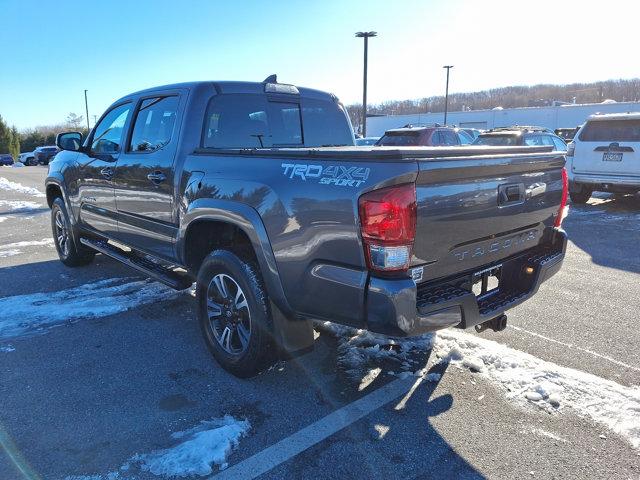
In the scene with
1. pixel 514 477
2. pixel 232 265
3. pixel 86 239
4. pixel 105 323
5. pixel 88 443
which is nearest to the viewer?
pixel 514 477

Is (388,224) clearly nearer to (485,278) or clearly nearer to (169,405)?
(485,278)

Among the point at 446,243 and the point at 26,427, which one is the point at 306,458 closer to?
the point at 446,243

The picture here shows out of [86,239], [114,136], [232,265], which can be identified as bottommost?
[86,239]

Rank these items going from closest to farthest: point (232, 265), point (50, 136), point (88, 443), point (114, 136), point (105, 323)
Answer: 1. point (88, 443)
2. point (232, 265)
3. point (105, 323)
4. point (114, 136)
5. point (50, 136)

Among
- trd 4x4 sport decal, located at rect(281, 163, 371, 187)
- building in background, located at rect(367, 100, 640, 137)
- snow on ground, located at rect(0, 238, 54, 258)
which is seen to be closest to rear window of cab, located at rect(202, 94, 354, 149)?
trd 4x4 sport decal, located at rect(281, 163, 371, 187)

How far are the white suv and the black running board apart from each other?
955 cm

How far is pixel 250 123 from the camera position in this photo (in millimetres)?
4137

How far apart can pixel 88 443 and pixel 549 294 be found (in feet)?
14.7

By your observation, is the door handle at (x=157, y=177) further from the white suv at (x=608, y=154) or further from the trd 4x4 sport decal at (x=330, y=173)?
the white suv at (x=608, y=154)

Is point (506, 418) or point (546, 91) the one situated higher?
point (546, 91)

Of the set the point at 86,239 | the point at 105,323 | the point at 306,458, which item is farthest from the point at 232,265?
the point at 86,239

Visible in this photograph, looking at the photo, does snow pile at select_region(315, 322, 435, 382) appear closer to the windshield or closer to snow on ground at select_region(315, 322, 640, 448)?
snow on ground at select_region(315, 322, 640, 448)

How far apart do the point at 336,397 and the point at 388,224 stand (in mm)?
1349

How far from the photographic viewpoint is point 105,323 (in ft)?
14.7
